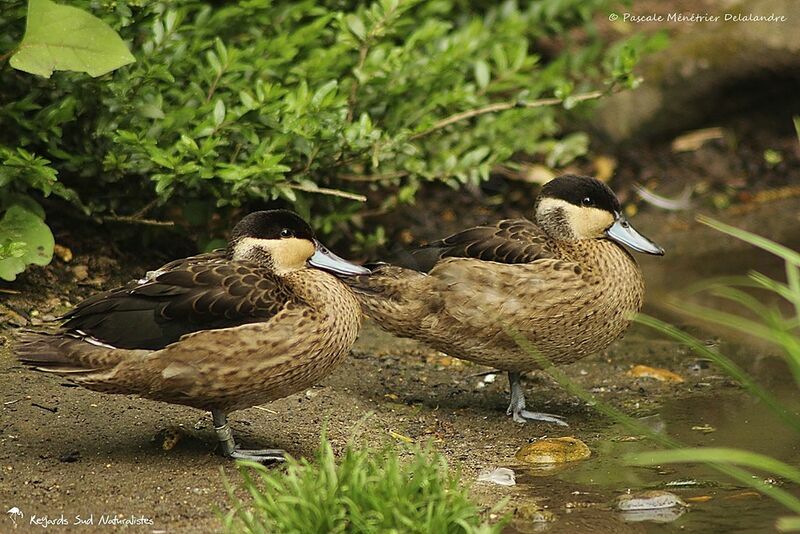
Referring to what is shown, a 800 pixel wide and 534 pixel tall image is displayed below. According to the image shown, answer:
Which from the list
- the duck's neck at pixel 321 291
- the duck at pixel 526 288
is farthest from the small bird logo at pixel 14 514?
the duck at pixel 526 288

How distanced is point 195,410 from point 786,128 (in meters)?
5.70

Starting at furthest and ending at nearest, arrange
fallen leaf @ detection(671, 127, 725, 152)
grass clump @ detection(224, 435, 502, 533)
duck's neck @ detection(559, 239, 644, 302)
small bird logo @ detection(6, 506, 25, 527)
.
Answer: fallen leaf @ detection(671, 127, 725, 152)
duck's neck @ detection(559, 239, 644, 302)
small bird logo @ detection(6, 506, 25, 527)
grass clump @ detection(224, 435, 502, 533)

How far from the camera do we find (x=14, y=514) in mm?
3875

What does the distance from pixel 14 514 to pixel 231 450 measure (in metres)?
0.88

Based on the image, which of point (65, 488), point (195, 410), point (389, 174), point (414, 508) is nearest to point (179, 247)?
point (389, 174)

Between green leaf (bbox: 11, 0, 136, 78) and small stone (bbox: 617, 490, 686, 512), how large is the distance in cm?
270

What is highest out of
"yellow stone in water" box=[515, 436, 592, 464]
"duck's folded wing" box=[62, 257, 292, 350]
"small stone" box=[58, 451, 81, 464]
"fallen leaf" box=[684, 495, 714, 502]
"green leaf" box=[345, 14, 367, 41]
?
"green leaf" box=[345, 14, 367, 41]

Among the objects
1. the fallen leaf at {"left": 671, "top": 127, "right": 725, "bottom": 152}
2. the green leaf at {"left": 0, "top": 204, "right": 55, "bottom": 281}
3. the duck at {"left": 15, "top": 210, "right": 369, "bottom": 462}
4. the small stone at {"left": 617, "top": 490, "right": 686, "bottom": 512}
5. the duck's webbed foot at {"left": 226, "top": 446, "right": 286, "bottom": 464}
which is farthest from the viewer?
the fallen leaf at {"left": 671, "top": 127, "right": 725, "bottom": 152}

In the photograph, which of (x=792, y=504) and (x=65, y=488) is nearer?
(x=792, y=504)

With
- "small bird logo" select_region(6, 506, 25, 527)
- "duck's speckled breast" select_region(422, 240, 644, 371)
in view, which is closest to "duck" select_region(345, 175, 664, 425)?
"duck's speckled breast" select_region(422, 240, 644, 371)

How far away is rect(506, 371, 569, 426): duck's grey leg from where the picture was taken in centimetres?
523

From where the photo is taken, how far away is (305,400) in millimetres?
5156

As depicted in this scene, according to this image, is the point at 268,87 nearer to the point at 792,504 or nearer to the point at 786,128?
the point at 792,504

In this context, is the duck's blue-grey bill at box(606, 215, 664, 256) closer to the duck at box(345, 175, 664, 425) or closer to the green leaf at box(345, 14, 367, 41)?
the duck at box(345, 175, 664, 425)
